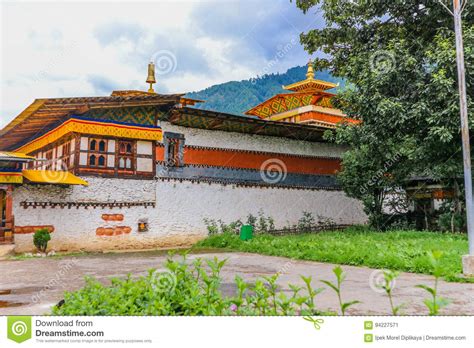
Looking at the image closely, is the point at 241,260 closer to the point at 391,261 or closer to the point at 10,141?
the point at 391,261

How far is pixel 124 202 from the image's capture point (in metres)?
13.3

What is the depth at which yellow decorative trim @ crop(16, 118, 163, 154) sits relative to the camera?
12.5 meters

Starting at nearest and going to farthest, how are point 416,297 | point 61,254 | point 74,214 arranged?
point 416,297
point 61,254
point 74,214

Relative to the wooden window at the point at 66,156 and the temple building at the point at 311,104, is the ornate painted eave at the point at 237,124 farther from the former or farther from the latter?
the temple building at the point at 311,104

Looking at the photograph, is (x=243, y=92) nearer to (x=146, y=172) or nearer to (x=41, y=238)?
(x=146, y=172)

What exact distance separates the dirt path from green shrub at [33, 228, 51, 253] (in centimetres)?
103

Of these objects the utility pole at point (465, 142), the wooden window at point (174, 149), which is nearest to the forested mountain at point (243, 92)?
the wooden window at point (174, 149)

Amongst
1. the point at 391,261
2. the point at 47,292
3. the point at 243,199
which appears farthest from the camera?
the point at 243,199

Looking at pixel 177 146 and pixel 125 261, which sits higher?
pixel 177 146

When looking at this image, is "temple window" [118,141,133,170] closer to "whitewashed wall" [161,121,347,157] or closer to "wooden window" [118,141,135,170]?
"wooden window" [118,141,135,170]

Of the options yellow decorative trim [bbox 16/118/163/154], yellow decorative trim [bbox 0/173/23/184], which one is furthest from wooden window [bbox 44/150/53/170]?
yellow decorative trim [bbox 0/173/23/184]

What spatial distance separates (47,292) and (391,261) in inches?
245

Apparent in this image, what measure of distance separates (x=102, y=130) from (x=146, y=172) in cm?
202
